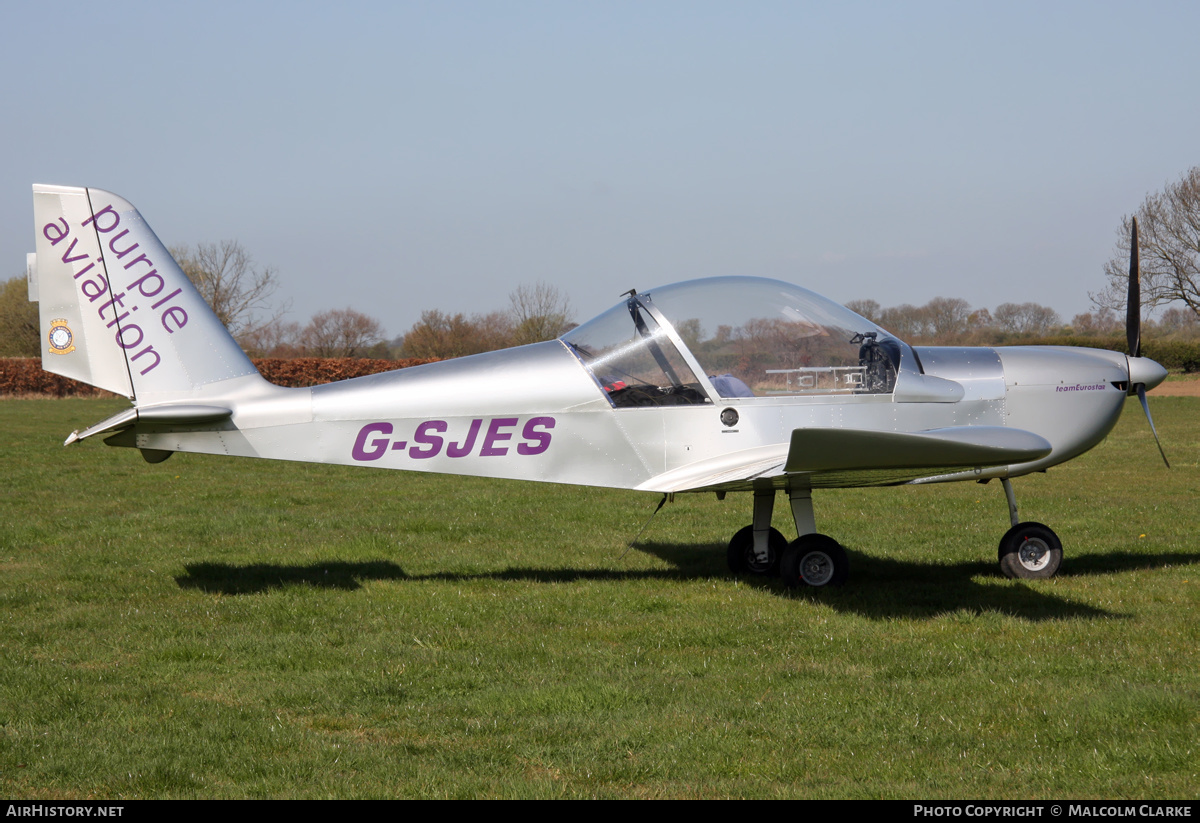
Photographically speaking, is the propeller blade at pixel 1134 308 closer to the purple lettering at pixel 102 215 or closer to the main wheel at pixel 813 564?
the main wheel at pixel 813 564

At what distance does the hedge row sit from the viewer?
44.2m

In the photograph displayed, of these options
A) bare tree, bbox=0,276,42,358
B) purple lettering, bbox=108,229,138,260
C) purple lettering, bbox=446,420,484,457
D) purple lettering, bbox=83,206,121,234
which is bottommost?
purple lettering, bbox=446,420,484,457

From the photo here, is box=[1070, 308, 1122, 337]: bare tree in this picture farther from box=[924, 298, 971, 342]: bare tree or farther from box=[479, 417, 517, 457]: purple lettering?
box=[479, 417, 517, 457]: purple lettering

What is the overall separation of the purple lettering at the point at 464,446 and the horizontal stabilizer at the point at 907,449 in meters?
2.31

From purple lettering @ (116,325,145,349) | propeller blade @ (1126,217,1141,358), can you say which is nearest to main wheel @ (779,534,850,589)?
propeller blade @ (1126,217,1141,358)

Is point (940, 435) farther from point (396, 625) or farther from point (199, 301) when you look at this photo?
point (199, 301)

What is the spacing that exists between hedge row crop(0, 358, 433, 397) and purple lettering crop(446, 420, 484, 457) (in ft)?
114

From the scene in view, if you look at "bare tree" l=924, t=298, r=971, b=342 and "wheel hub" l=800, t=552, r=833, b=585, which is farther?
"bare tree" l=924, t=298, r=971, b=342

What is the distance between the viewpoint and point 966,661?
547 cm

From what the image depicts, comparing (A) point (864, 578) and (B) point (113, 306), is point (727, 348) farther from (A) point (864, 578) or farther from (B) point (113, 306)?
(B) point (113, 306)

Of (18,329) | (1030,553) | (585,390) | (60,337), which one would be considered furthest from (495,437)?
(18,329)

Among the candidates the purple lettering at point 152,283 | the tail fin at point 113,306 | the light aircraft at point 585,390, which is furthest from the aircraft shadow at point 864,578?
the purple lettering at point 152,283

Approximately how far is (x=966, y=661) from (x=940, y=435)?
1.45 metres

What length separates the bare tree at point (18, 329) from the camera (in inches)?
2100
